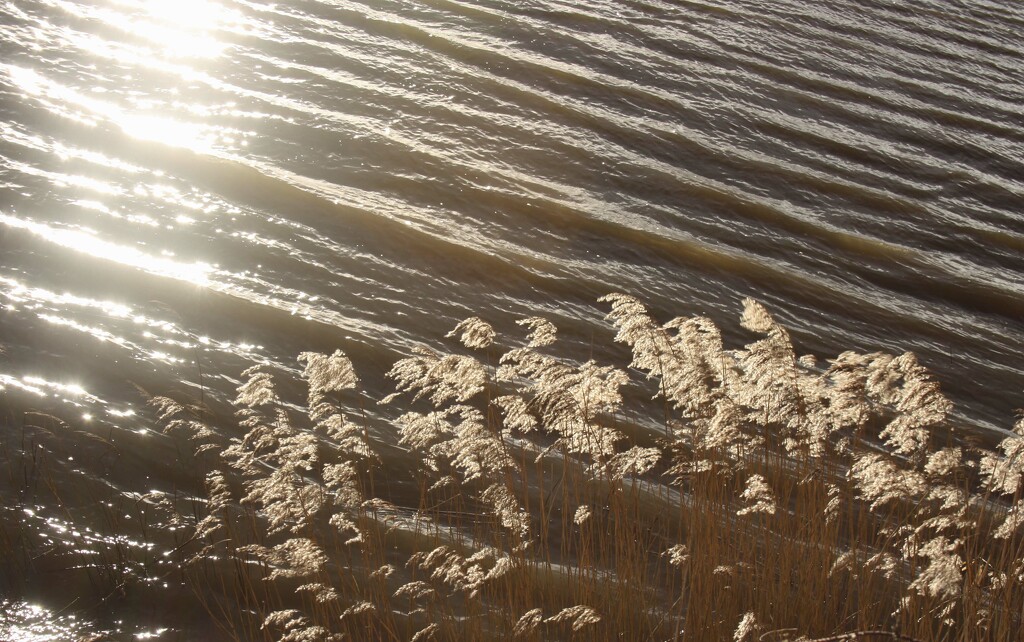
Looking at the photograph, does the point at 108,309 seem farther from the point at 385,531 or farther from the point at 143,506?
the point at 385,531

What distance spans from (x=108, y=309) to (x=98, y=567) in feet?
4.89

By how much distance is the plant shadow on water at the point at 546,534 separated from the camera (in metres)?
2.78

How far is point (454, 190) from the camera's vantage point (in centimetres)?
541

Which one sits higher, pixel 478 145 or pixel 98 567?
pixel 478 145

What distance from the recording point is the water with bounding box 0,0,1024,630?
13.6 ft

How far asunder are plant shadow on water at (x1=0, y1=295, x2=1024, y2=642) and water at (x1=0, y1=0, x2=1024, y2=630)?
1.07 ft

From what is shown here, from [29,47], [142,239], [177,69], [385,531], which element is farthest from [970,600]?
[29,47]

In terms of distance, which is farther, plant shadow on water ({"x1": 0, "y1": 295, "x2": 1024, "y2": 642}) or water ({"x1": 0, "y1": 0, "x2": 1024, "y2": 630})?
water ({"x1": 0, "y1": 0, "x2": 1024, "y2": 630})

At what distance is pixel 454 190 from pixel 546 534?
2885 millimetres

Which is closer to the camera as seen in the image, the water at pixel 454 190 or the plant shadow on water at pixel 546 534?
the plant shadow on water at pixel 546 534

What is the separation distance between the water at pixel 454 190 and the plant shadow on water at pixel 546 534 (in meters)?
0.33

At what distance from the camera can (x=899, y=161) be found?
20.6ft

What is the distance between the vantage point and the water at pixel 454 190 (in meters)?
4.16

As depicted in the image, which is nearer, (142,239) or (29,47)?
(142,239)
